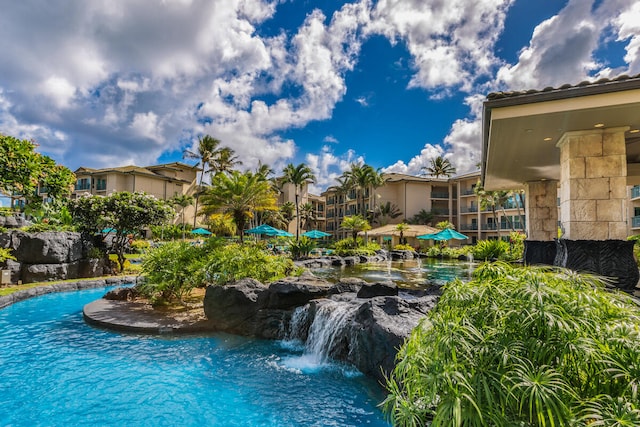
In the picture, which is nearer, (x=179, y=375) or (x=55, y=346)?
(x=179, y=375)

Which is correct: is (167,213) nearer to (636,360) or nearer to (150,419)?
(150,419)

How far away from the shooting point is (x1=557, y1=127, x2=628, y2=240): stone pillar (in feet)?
19.3

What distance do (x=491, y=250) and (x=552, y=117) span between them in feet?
73.3

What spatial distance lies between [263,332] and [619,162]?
811 centimetres

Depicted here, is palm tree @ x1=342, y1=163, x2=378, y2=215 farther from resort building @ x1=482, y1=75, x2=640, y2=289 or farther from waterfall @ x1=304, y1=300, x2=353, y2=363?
waterfall @ x1=304, y1=300, x2=353, y2=363

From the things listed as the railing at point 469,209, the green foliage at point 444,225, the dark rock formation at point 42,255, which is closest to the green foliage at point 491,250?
the green foliage at point 444,225

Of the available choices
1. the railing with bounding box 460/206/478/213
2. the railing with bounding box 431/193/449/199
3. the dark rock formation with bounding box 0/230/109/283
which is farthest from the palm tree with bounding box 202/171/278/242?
the railing with bounding box 431/193/449/199

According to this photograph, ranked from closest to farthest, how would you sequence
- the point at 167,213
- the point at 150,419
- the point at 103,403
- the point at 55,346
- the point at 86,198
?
the point at 150,419 < the point at 103,403 < the point at 55,346 < the point at 86,198 < the point at 167,213

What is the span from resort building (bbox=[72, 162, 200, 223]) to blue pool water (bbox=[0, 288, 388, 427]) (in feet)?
123

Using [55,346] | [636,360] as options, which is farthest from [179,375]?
[636,360]

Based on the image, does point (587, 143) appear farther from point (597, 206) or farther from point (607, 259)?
point (607, 259)

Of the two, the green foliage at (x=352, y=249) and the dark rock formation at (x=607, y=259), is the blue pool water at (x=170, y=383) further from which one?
the green foliage at (x=352, y=249)

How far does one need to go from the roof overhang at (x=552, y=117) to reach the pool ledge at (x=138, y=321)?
789 centimetres

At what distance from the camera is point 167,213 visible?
1723 centimetres
